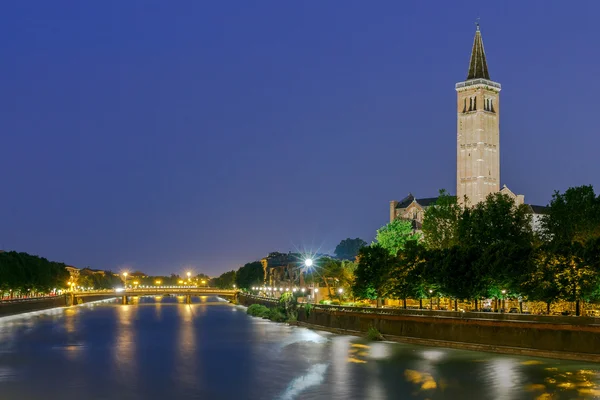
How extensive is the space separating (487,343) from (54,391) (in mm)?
29427

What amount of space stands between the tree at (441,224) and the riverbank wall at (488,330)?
102 ft

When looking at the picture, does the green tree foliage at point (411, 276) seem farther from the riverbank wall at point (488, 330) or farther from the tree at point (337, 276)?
the tree at point (337, 276)

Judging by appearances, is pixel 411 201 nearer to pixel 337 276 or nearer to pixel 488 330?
pixel 337 276

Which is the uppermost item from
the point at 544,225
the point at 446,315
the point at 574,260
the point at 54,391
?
the point at 544,225

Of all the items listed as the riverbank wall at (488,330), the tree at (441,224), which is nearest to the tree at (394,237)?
the tree at (441,224)

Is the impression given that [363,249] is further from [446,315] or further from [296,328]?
[446,315]

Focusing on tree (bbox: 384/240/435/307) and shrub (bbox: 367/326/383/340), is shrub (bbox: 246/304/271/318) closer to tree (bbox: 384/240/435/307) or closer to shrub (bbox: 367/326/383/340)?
tree (bbox: 384/240/435/307)

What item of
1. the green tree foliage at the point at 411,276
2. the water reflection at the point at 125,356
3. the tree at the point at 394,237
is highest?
the tree at the point at 394,237

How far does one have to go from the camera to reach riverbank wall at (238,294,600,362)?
5150 centimetres

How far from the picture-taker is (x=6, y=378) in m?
54.9

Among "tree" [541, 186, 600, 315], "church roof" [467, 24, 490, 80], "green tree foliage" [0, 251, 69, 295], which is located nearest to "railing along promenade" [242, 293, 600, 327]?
"tree" [541, 186, 600, 315]

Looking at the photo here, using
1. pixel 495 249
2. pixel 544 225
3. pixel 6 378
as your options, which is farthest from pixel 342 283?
pixel 6 378

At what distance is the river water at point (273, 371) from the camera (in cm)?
4653

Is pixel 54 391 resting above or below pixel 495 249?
below
